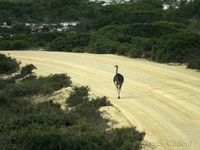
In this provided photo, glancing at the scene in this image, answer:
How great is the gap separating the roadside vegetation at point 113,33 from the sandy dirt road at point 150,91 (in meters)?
1.69

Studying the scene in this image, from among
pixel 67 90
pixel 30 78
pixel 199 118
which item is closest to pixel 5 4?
pixel 30 78

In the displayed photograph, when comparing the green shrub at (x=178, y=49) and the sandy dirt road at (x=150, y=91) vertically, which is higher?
the green shrub at (x=178, y=49)

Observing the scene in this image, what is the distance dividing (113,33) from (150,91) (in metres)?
23.0

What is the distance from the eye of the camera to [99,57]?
24750 millimetres

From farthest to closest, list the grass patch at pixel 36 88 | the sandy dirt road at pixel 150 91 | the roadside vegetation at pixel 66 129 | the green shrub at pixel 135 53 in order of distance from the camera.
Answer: the green shrub at pixel 135 53, the grass patch at pixel 36 88, the sandy dirt road at pixel 150 91, the roadside vegetation at pixel 66 129

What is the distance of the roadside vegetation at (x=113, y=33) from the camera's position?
21.9 meters

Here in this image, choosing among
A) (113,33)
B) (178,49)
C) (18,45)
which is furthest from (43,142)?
(113,33)

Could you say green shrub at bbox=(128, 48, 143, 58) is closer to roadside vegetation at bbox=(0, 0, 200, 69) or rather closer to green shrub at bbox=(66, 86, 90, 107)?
roadside vegetation at bbox=(0, 0, 200, 69)

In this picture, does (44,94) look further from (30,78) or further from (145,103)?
(145,103)

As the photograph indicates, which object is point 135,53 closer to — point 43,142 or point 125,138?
point 125,138

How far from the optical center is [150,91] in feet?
47.6

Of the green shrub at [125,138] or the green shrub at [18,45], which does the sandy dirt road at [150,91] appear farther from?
the green shrub at [18,45]

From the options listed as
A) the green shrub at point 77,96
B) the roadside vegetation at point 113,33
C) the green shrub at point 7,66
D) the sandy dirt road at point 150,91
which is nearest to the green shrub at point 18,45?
the roadside vegetation at point 113,33

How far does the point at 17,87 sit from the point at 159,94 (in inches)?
297
